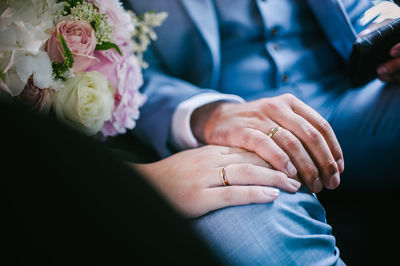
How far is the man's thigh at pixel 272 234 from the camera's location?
1.70 feet

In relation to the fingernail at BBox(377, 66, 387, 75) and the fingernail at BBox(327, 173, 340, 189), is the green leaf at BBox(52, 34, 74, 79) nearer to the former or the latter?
the fingernail at BBox(327, 173, 340, 189)

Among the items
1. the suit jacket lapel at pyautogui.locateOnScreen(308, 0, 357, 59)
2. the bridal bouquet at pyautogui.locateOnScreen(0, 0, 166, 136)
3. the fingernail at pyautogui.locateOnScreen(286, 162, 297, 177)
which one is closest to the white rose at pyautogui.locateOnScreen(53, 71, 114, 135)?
the bridal bouquet at pyautogui.locateOnScreen(0, 0, 166, 136)

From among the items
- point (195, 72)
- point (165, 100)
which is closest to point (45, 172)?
point (165, 100)

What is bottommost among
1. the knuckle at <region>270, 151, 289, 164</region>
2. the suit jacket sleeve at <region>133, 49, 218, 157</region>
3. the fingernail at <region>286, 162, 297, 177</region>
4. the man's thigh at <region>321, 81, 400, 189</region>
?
the man's thigh at <region>321, 81, 400, 189</region>

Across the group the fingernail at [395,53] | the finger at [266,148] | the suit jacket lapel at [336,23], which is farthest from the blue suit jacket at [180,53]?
the finger at [266,148]

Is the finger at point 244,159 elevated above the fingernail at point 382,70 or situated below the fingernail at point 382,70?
above

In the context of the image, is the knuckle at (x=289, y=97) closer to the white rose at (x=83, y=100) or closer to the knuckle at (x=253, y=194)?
the knuckle at (x=253, y=194)

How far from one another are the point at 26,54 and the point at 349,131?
646 mm

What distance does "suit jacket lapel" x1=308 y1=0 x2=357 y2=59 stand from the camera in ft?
2.33

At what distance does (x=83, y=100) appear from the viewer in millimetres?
606

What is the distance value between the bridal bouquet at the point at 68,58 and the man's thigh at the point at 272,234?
31 cm

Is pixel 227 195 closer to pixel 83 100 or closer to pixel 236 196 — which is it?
pixel 236 196

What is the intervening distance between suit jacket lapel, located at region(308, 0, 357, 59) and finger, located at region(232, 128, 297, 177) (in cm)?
32

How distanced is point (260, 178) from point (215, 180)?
0.09 meters
